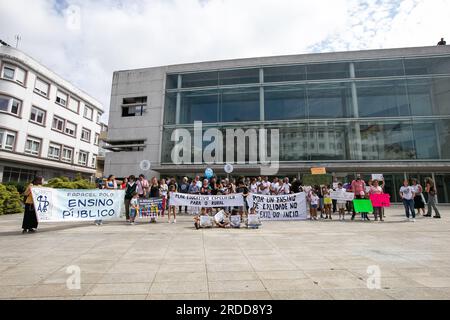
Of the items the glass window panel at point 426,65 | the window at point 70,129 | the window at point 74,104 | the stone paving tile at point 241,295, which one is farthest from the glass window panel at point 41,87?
the glass window panel at point 426,65

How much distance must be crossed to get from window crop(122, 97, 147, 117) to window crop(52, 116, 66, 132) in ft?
43.9

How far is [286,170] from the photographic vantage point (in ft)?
72.2

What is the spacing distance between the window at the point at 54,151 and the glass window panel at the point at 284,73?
2819 cm

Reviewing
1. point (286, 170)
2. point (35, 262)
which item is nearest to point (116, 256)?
point (35, 262)

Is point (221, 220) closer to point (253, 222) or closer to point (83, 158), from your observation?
point (253, 222)

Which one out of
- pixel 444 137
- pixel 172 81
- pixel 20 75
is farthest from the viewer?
pixel 20 75

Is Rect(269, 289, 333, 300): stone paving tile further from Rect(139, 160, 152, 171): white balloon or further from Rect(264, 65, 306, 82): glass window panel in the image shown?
Rect(264, 65, 306, 82): glass window panel

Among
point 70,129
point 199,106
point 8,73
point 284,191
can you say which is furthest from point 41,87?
point 284,191

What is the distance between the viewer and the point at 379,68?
23.0 metres

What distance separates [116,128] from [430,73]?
30322 mm

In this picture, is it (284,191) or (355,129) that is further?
(355,129)

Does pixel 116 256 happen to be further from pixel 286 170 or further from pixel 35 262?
pixel 286 170

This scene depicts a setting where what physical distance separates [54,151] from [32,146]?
11.6 ft

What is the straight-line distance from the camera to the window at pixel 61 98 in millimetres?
33062
